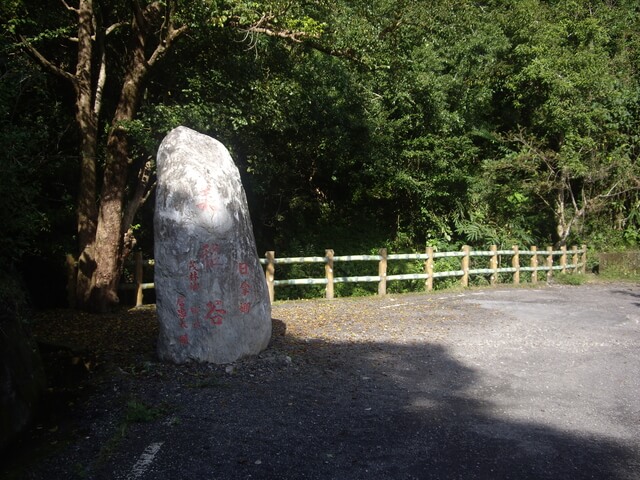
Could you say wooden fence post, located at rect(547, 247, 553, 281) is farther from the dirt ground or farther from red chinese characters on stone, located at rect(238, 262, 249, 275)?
red chinese characters on stone, located at rect(238, 262, 249, 275)

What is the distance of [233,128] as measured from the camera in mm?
10992

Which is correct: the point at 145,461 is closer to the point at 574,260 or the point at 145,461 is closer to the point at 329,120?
the point at 329,120

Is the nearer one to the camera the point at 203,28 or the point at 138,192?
the point at 203,28

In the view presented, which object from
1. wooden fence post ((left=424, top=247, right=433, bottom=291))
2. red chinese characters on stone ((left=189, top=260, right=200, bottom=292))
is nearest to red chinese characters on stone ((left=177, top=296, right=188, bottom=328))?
red chinese characters on stone ((left=189, top=260, right=200, bottom=292))

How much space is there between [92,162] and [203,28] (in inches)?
121

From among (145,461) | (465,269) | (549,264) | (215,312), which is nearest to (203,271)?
(215,312)

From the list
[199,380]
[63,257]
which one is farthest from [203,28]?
→ [199,380]

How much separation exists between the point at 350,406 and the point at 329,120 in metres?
10.2

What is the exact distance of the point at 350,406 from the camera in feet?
17.8

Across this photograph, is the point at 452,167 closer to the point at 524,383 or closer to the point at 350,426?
the point at 524,383

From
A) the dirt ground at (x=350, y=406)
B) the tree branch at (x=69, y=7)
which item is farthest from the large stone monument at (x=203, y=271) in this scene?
the tree branch at (x=69, y=7)

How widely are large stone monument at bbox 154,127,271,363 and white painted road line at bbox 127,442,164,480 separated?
1974 mm

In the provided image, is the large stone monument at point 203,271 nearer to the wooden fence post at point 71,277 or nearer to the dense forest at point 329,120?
the dense forest at point 329,120

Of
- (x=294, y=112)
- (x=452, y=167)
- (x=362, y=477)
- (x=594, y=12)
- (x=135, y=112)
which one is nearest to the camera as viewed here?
(x=362, y=477)
